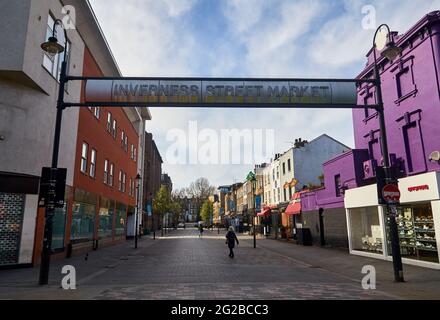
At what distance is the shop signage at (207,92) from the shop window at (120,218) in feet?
71.2

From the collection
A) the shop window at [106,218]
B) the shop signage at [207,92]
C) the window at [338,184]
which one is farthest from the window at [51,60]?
the window at [338,184]

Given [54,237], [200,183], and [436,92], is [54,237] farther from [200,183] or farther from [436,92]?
[200,183]

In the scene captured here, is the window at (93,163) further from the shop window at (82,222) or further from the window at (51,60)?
the window at (51,60)

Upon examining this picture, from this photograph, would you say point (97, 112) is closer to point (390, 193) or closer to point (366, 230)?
point (366, 230)

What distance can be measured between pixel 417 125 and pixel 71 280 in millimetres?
15342

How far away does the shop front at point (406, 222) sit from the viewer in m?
13.6

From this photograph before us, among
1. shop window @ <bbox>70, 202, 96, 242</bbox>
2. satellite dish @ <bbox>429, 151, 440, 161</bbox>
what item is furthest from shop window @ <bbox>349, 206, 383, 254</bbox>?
shop window @ <bbox>70, 202, 96, 242</bbox>

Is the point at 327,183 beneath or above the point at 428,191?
above

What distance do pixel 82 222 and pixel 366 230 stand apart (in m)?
16.8

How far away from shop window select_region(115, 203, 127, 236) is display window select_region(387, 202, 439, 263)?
23631mm

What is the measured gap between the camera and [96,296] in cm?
816

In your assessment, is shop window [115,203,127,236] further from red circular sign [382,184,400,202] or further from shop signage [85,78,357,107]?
red circular sign [382,184,400,202]

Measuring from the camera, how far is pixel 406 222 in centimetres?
1566

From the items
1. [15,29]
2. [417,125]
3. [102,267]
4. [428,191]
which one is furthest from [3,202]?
[417,125]
